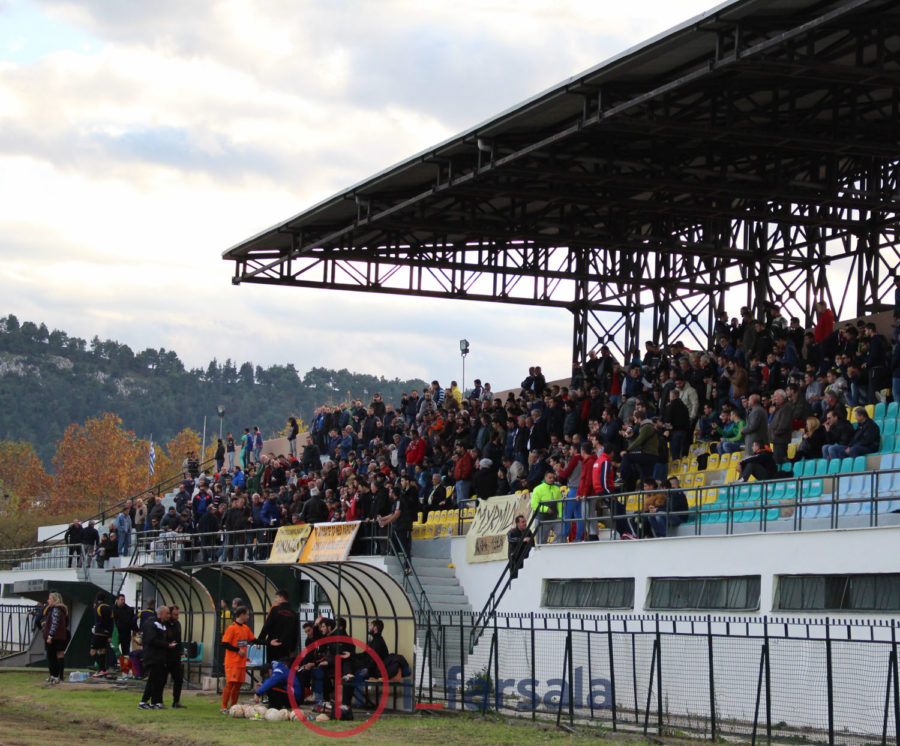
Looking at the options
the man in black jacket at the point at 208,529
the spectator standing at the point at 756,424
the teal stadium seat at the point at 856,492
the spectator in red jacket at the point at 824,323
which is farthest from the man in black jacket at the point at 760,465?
the man in black jacket at the point at 208,529

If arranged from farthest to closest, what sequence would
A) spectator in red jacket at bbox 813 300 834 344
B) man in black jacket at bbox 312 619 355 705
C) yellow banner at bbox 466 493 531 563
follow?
spectator in red jacket at bbox 813 300 834 344
yellow banner at bbox 466 493 531 563
man in black jacket at bbox 312 619 355 705

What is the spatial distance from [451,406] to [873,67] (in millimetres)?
18054

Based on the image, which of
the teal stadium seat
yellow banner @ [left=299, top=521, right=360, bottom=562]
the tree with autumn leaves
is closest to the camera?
the teal stadium seat

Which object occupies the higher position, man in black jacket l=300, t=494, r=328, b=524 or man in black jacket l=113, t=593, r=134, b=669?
man in black jacket l=300, t=494, r=328, b=524

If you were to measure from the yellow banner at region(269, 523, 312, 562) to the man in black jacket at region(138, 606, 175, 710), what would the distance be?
850cm

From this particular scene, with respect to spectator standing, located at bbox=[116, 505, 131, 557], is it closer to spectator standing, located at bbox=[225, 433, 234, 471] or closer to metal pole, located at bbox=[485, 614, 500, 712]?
spectator standing, located at bbox=[225, 433, 234, 471]

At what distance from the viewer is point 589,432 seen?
27.4 m

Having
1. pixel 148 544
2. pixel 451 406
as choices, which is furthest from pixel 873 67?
pixel 148 544

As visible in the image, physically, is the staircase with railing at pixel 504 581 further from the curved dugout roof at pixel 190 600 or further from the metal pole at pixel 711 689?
the metal pole at pixel 711 689

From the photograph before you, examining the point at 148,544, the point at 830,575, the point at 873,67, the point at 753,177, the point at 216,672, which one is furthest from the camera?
the point at 148,544

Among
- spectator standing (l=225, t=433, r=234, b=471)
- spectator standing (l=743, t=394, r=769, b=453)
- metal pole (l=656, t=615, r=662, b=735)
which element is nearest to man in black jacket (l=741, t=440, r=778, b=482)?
spectator standing (l=743, t=394, r=769, b=453)

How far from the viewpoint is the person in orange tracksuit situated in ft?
63.0

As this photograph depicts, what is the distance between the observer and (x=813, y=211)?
34062 millimetres

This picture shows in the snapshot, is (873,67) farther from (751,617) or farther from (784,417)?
(751,617)
